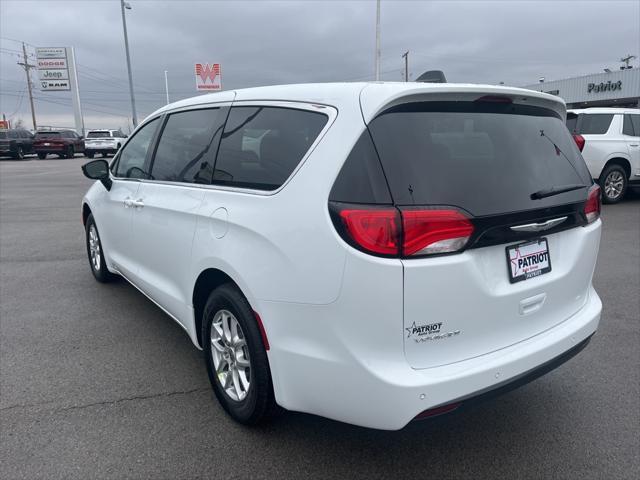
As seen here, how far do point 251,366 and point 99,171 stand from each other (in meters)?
2.79

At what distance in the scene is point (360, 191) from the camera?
1998 millimetres

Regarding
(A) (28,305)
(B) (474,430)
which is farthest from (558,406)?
(A) (28,305)

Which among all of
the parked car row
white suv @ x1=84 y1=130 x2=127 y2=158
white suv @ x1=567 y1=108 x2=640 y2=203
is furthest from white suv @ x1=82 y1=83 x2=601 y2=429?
white suv @ x1=84 y1=130 x2=127 y2=158

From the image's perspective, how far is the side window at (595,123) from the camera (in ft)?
34.0

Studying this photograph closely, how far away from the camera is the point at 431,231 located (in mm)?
1955

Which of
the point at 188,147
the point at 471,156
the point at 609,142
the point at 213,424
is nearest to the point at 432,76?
the point at 471,156

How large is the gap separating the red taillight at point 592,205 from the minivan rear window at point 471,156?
0.09 meters

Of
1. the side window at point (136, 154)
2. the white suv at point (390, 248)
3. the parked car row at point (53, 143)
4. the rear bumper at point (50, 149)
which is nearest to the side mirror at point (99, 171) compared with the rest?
the side window at point (136, 154)

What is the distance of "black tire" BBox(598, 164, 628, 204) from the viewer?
1042 centimetres

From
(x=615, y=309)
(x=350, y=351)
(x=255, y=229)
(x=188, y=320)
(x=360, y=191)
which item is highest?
(x=360, y=191)

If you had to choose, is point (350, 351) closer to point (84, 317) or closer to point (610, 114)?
point (84, 317)

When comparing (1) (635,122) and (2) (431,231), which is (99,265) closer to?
(2) (431,231)

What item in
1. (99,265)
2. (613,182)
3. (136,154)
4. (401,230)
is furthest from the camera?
(613,182)

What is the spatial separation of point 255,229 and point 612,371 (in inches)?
105
